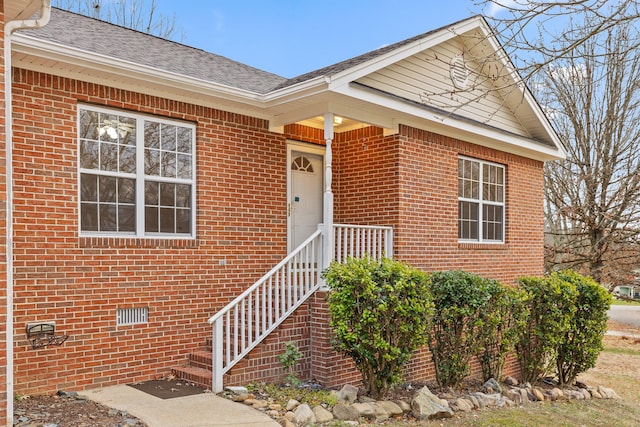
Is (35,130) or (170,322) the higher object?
(35,130)

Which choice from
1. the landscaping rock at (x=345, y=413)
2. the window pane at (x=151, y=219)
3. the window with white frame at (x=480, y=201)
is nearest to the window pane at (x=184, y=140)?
the window pane at (x=151, y=219)

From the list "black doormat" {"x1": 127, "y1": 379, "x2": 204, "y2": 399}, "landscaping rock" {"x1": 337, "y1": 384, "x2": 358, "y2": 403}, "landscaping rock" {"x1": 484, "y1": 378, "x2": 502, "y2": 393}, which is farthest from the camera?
"landscaping rock" {"x1": 484, "y1": 378, "x2": 502, "y2": 393}

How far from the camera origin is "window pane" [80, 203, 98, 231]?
6430 mm

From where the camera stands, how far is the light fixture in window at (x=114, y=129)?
6.64m

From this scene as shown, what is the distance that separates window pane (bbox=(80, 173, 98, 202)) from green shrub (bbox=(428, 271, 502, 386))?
453cm

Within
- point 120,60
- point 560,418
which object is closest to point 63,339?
point 120,60

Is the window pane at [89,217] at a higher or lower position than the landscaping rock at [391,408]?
higher

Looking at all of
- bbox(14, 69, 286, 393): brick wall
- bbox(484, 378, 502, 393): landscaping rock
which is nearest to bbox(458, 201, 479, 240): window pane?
bbox(484, 378, 502, 393): landscaping rock

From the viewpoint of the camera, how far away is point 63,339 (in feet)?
20.1

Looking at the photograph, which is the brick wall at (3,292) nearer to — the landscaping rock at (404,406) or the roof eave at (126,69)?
the roof eave at (126,69)

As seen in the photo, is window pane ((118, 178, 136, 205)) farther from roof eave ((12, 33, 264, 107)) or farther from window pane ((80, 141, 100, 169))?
roof eave ((12, 33, 264, 107))

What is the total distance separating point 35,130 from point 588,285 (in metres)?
8.76

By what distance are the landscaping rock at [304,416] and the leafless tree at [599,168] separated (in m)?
14.2

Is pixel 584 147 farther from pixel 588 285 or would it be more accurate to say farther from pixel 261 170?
pixel 261 170
